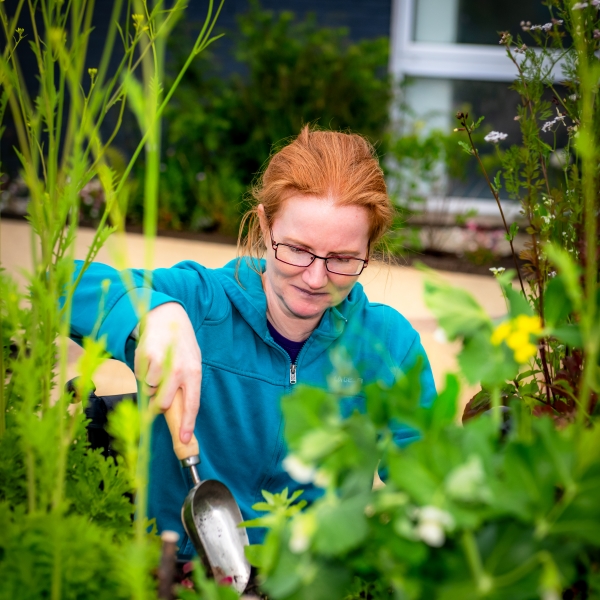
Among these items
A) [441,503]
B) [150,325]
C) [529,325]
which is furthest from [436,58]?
[441,503]

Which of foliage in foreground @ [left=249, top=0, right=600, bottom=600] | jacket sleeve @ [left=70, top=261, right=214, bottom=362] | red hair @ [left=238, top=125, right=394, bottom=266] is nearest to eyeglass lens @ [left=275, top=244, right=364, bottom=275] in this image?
red hair @ [left=238, top=125, right=394, bottom=266]

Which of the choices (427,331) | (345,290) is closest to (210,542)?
(345,290)

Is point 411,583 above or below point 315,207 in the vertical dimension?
below

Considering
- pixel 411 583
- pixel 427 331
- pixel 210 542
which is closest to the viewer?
pixel 411 583

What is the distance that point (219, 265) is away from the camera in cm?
475

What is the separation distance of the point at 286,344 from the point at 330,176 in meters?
0.41

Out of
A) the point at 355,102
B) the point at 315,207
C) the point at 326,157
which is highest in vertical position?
the point at 355,102

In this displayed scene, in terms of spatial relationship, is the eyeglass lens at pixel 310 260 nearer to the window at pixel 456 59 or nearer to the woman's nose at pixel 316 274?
the woman's nose at pixel 316 274

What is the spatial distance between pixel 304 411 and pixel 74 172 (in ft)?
1.13

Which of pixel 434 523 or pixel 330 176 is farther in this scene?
pixel 330 176

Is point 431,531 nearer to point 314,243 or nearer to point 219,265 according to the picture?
point 314,243

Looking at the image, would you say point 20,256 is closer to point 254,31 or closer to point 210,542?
point 254,31

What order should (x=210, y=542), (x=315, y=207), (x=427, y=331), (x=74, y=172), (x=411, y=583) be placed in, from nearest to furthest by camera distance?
(x=411, y=583) → (x=74, y=172) → (x=210, y=542) → (x=315, y=207) → (x=427, y=331)

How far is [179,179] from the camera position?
5.94m
